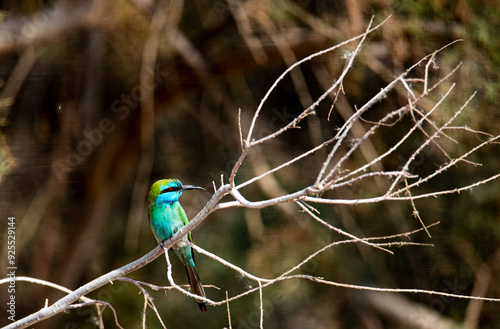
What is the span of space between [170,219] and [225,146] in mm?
1644

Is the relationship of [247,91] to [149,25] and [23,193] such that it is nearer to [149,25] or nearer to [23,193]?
[149,25]

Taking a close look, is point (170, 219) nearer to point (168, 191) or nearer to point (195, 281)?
point (168, 191)

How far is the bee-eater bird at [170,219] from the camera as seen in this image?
105 inches

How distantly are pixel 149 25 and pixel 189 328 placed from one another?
2.03m

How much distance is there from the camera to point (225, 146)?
429 cm

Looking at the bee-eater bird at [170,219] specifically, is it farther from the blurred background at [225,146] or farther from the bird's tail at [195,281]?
the blurred background at [225,146]


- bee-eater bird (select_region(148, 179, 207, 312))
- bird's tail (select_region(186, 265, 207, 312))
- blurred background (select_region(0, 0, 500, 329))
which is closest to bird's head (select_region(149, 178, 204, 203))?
bee-eater bird (select_region(148, 179, 207, 312))

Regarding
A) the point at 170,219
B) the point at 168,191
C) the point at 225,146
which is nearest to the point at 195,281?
the point at 170,219

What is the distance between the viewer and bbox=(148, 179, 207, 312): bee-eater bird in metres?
2.66

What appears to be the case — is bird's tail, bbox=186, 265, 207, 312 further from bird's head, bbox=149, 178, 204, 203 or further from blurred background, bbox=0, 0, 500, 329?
blurred background, bbox=0, 0, 500, 329

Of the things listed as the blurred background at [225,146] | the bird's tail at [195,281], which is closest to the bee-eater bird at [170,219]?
the bird's tail at [195,281]

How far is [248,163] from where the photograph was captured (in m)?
4.09

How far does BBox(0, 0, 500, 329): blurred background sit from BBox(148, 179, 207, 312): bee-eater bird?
3.03 ft

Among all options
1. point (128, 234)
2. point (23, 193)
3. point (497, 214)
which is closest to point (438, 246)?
point (497, 214)
